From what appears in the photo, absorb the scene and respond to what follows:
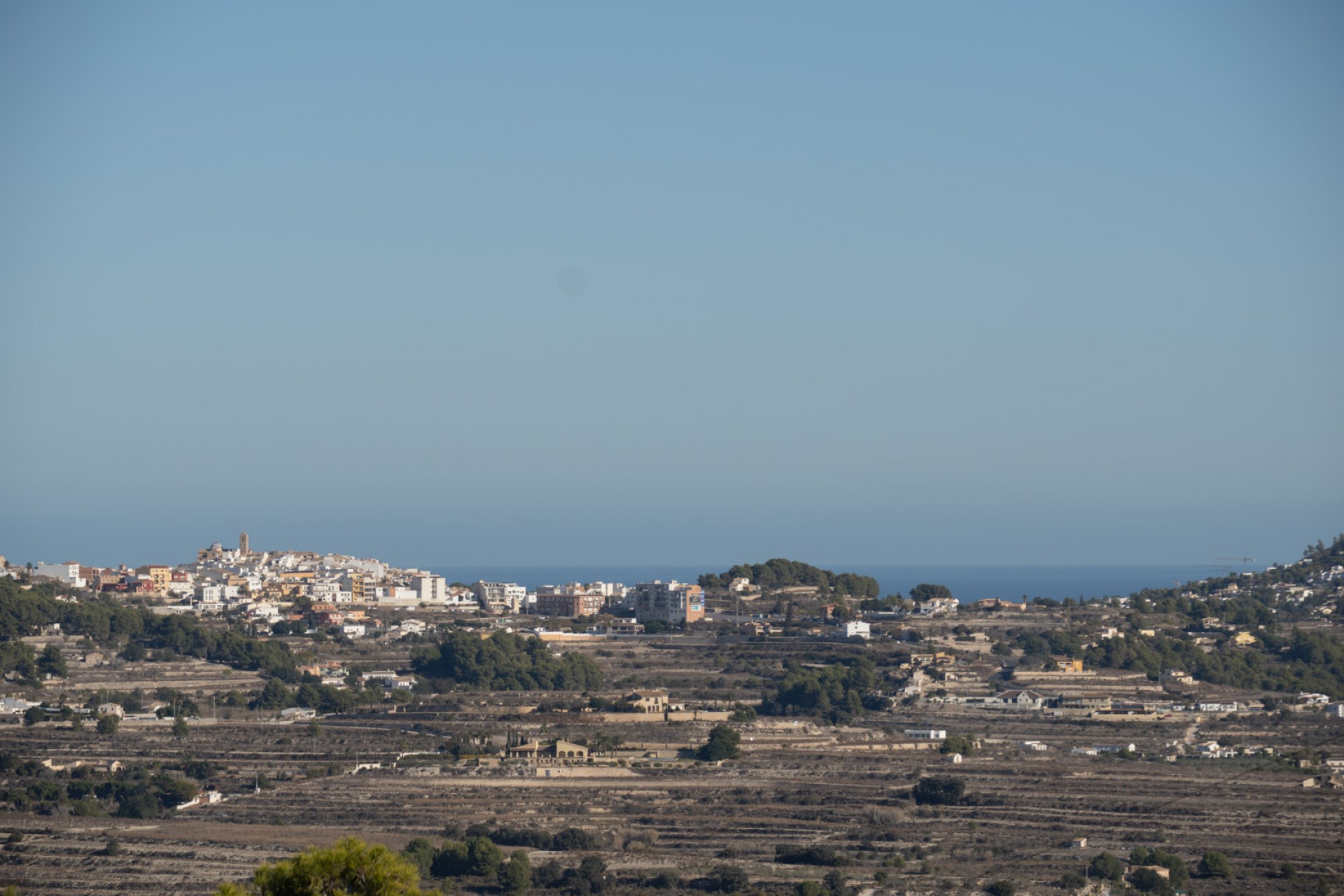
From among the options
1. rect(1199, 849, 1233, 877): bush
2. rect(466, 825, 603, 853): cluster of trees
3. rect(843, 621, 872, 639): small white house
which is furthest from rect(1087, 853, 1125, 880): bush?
rect(843, 621, 872, 639): small white house

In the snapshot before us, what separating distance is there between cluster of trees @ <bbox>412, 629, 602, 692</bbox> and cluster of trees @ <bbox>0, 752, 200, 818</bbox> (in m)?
19.9

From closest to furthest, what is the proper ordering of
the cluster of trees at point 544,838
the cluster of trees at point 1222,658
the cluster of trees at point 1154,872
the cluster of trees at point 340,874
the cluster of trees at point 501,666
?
the cluster of trees at point 340,874, the cluster of trees at point 1154,872, the cluster of trees at point 544,838, the cluster of trees at point 501,666, the cluster of trees at point 1222,658

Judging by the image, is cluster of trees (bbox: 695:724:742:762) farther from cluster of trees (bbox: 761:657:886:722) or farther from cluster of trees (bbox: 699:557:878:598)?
cluster of trees (bbox: 699:557:878:598)

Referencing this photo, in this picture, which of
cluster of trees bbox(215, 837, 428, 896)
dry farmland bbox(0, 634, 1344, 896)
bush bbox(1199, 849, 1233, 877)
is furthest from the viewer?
dry farmland bbox(0, 634, 1344, 896)

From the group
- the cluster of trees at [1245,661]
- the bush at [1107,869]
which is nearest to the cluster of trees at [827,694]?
the cluster of trees at [1245,661]

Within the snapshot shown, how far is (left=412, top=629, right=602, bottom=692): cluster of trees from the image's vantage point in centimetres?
7200

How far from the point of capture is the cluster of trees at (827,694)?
216 ft

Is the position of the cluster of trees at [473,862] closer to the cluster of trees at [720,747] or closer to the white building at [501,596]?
the cluster of trees at [720,747]

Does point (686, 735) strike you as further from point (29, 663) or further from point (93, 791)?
point (29, 663)

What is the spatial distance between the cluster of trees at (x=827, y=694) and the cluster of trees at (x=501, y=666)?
770 centimetres

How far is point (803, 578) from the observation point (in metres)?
97.7

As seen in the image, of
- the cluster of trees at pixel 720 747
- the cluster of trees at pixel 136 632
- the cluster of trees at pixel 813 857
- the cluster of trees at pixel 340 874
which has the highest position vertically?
the cluster of trees at pixel 136 632

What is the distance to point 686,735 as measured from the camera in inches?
2330

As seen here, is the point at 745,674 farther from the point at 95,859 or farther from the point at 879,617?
the point at 95,859
